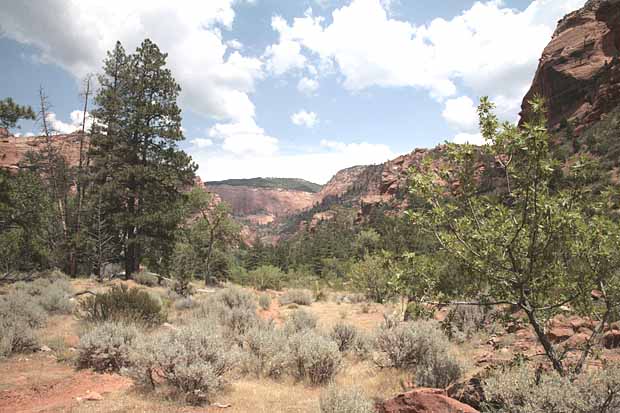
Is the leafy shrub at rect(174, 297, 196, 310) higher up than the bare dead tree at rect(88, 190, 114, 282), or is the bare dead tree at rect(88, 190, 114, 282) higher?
the bare dead tree at rect(88, 190, 114, 282)

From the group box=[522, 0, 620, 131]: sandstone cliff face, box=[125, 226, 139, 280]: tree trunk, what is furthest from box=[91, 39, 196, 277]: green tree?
box=[522, 0, 620, 131]: sandstone cliff face

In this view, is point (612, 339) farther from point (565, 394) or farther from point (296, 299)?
point (296, 299)

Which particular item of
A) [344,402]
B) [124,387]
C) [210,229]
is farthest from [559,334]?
[210,229]

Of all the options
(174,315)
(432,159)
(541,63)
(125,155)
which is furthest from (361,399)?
(541,63)

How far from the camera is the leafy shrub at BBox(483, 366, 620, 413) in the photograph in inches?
113

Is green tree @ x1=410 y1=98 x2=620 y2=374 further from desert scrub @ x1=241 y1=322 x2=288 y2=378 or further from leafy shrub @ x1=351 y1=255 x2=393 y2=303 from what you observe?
leafy shrub @ x1=351 y1=255 x2=393 y2=303

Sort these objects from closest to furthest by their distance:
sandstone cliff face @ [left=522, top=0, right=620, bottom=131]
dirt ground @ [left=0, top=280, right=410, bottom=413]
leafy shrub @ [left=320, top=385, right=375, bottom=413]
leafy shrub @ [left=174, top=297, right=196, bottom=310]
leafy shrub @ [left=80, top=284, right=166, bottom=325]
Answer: leafy shrub @ [left=320, top=385, right=375, bottom=413] → dirt ground @ [left=0, top=280, right=410, bottom=413] → leafy shrub @ [left=80, top=284, right=166, bottom=325] → leafy shrub @ [left=174, top=297, right=196, bottom=310] → sandstone cliff face @ [left=522, top=0, right=620, bottom=131]

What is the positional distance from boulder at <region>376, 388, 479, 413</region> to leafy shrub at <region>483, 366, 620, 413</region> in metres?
0.61

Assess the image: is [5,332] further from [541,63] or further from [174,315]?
[541,63]

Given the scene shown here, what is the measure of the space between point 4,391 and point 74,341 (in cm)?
299

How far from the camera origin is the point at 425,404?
3959 millimetres

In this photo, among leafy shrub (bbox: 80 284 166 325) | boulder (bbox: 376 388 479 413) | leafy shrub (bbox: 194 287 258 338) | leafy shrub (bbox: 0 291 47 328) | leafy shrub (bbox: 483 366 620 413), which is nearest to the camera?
leafy shrub (bbox: 483 366 620 413)

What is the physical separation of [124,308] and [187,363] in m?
4.78

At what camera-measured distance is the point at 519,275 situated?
13.3 feet
